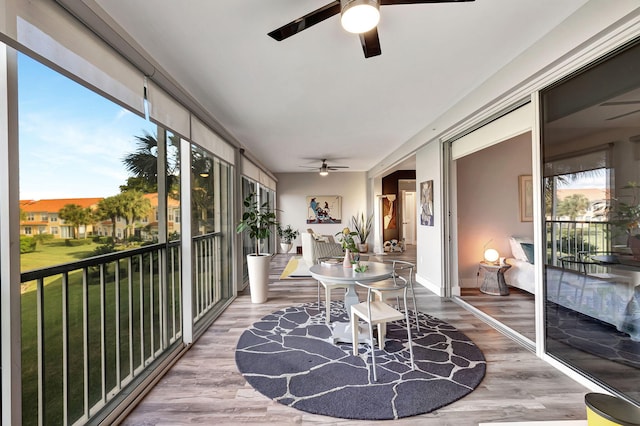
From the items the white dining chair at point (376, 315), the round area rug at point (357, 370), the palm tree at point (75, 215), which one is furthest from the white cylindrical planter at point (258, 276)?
the palm tree at point (75, 215)

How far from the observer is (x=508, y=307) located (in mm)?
3750

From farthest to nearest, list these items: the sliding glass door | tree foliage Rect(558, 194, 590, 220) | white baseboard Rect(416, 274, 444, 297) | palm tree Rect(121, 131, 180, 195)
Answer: white baseboard Rect(416, 274, 444, 297)
palm tree Rect(121, 131, 180, 195)
tree foliage Rect(558, 194, 590, 220)
the sliding glass door

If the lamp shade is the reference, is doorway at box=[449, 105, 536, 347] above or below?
above

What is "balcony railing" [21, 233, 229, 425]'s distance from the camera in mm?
1584

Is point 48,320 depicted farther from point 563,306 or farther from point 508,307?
point 508,307

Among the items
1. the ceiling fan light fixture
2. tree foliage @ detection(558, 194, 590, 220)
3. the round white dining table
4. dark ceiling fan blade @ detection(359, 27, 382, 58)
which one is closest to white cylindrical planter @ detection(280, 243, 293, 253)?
the round white dining table

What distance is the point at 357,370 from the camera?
2.31 metres

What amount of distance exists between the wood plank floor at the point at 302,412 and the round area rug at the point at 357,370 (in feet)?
0.24

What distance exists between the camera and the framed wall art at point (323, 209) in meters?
9.49

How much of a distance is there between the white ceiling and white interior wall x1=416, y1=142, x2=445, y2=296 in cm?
90

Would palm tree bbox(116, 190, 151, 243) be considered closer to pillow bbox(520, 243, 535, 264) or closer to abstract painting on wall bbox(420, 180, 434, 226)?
abstract painting on wall bbox(420, 180, 434, 226)

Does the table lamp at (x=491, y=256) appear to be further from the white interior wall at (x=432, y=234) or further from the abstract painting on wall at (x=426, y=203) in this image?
the abstract painting on wall at (x=426, y=203)

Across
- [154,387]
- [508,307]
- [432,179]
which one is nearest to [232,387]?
[154,387]

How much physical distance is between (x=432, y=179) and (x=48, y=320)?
4.57m
